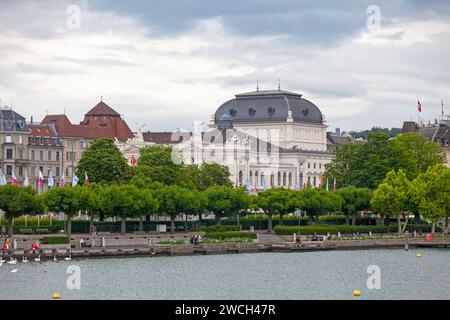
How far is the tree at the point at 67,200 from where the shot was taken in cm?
12188

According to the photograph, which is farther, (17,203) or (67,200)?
(67,200)

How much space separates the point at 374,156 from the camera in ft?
554

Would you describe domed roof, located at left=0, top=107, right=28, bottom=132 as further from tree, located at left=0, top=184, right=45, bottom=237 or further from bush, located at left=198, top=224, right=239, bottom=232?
tree, located at left=0, top=184, right=45, bottom=237

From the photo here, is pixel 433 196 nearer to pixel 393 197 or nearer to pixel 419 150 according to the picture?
pixel 393 197

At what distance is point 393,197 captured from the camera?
5719 inches

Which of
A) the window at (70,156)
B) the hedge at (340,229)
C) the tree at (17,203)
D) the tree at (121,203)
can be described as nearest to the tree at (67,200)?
the tree at (17,203)

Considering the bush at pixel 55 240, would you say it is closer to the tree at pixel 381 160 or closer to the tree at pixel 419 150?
the tree at pixel 381 160

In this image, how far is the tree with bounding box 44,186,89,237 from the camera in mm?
121875

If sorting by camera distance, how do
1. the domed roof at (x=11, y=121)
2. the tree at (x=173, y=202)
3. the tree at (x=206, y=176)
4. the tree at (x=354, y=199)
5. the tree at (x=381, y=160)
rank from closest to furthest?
the tree at (x=173, y=202)
the tree at (x=354, y=199)
the tree at (x=206, y=176)
the tree at (x=381, y=160)
the domed roof at (x=11, y=121)

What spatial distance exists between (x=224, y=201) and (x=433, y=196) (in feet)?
69.3

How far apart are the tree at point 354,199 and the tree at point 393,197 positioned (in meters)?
5.08
